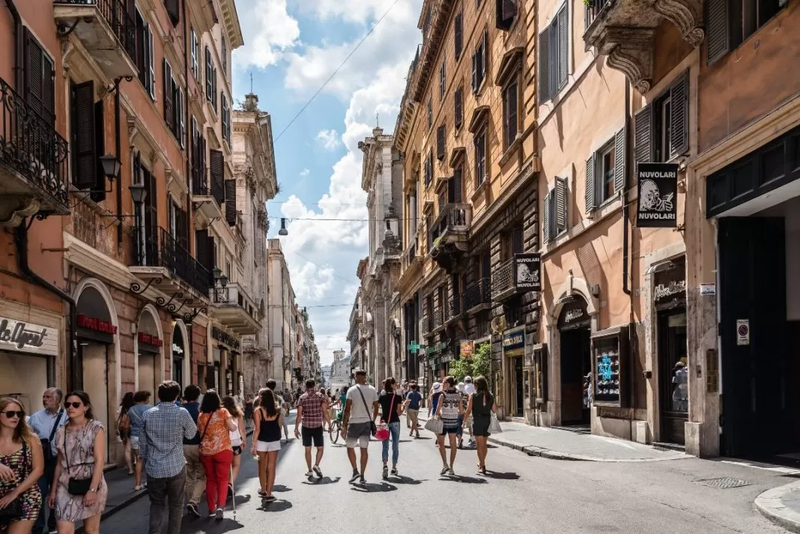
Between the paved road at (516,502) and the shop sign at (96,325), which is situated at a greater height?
the shop sign at (96,325)

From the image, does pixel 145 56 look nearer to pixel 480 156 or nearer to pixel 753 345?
pixel 753 345

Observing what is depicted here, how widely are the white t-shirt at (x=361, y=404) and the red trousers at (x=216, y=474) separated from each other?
3.21 metres

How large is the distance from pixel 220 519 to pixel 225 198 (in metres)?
26.1

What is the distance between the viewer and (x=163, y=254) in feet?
63.9

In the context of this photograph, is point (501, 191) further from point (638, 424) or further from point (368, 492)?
point (368, 492)

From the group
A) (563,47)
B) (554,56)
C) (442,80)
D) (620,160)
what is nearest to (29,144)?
(620,160)

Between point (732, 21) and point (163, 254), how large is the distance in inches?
522

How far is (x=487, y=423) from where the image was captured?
13070mm

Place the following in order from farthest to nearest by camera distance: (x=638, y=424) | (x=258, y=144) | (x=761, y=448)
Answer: (x=258, y=144) < (x=638, y=424) < (x=761, y=448)

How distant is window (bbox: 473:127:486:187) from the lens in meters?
30.7

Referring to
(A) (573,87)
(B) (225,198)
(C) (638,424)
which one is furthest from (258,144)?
(C) (638,424)

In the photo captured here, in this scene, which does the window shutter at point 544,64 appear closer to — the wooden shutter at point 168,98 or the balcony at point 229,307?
the wooden shutter at point 168,98

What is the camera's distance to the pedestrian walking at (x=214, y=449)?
9711 mm

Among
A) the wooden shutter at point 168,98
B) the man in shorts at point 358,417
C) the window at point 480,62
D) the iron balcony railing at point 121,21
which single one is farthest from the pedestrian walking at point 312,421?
the window at point 480,62
